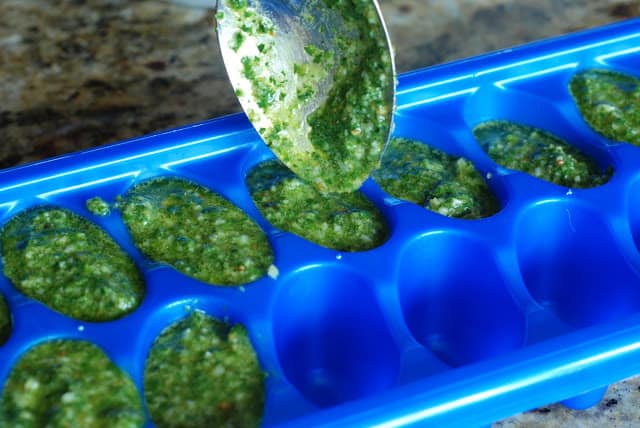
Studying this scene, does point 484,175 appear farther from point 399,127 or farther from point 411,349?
point 411,349

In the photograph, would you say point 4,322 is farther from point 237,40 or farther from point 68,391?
point 237,40

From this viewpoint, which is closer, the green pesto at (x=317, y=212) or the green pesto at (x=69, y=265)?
the green pesto at (x=69, y=265)

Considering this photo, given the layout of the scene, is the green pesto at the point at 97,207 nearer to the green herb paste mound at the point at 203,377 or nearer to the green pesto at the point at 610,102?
the green herb paste mound at the point at 203,377

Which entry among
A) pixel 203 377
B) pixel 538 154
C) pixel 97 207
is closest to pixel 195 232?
pixel 97 207

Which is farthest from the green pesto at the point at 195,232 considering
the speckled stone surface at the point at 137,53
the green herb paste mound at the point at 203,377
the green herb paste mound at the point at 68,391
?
the speckled stone surface at the point at 137,53

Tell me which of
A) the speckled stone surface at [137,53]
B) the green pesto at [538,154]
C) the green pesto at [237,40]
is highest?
the green pesto at [237,40]

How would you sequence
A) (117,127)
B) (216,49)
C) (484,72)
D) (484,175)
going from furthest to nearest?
(216,49) → (117,127) → (484,72) → (484,175)

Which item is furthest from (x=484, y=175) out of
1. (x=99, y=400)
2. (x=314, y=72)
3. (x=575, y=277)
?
(x=99, y=400)
